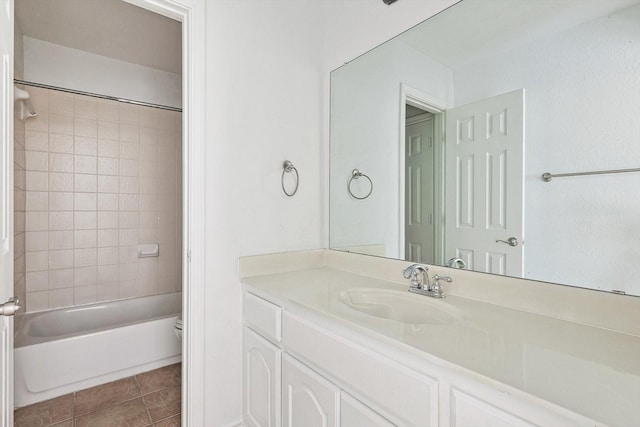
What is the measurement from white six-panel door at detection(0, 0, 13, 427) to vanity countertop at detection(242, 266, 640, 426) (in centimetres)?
90

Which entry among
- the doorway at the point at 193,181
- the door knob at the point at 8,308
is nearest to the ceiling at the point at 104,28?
the doorway at the point at 193,181

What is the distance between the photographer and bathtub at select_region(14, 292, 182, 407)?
6.13 feet

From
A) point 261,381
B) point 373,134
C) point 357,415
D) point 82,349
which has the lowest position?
point 82,349

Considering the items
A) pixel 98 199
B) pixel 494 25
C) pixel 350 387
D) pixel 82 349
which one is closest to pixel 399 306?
pixel 350 387

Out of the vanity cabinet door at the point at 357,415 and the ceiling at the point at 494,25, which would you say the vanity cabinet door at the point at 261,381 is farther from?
the ceiling at the point at 494,25

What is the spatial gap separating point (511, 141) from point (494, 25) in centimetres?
48

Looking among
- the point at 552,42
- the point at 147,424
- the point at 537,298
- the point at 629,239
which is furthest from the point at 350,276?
the point at 147,424

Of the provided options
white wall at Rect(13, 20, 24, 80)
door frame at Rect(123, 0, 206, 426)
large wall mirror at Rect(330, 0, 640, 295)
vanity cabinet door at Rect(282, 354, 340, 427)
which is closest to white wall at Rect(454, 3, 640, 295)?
large wall mirror at Rect(330, 0, 640, 295)

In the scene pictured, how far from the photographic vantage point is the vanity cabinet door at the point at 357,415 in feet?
2.90

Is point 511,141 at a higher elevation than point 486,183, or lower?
higher

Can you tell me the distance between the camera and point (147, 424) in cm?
170

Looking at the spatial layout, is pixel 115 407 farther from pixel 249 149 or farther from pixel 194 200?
pixel 249 149

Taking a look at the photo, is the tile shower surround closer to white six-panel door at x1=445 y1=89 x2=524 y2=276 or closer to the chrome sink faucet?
the chrome sink faucet

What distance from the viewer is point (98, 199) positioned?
2635 mm
